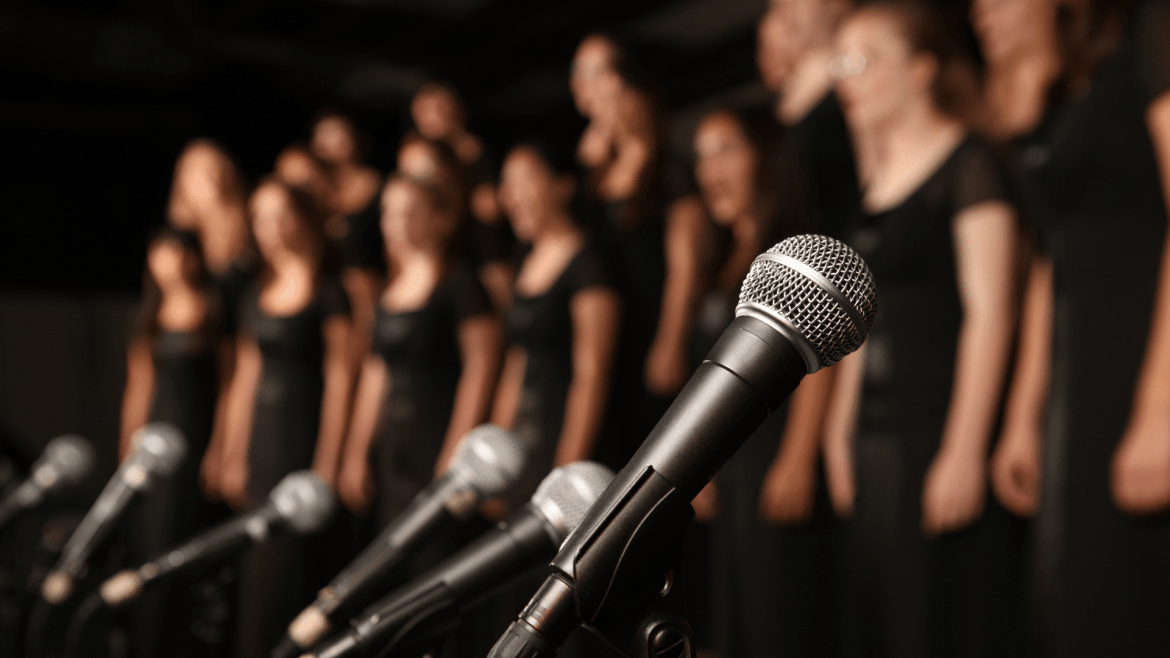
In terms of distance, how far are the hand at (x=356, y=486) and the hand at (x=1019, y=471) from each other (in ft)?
6.49

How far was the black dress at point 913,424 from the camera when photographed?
177cm

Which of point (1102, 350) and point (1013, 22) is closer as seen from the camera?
point (1102, 350)

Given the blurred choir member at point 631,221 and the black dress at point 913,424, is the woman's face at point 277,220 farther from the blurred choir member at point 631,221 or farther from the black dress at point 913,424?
the black dress at point 913,424

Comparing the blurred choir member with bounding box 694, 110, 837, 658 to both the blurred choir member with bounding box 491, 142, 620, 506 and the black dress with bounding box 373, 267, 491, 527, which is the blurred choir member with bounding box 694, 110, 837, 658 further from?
the black dress with bounding box 373, 267, 491, 527

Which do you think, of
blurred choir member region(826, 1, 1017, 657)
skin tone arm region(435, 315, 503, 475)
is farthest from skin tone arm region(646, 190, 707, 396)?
blurred choir member region(826, 1, 1017, 657)

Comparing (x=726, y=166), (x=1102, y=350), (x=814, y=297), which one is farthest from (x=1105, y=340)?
(x=814, y=297)

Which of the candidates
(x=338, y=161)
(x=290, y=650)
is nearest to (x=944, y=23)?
(x=290, y=650)

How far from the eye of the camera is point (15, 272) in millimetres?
6535

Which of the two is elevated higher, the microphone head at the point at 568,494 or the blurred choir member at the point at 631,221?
the microphone head at the point at 568,494

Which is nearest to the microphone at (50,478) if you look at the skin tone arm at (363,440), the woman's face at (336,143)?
the skin tone arm at (363,440)

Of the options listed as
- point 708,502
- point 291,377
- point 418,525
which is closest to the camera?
point 418,525

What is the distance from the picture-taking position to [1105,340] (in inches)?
61.0

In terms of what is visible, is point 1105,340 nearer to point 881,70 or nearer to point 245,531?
point 881,70

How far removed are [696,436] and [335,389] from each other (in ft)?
9.37
